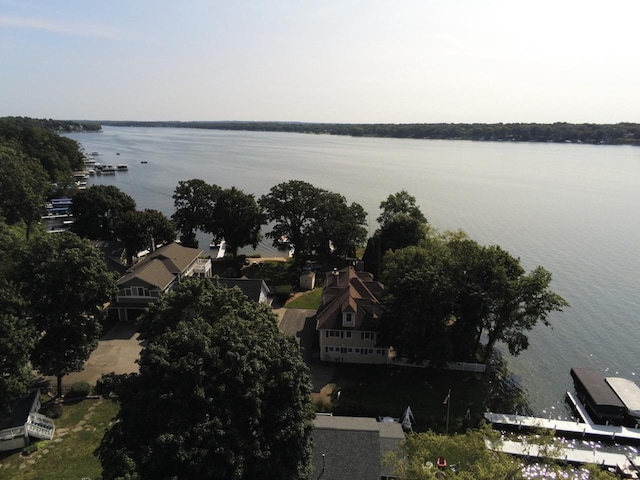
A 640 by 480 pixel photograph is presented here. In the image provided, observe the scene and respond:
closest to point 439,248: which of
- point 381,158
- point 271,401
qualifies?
point 271,401

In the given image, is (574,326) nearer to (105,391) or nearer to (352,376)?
(352,376)

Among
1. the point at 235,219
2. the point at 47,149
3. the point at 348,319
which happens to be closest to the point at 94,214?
the point at 235,219

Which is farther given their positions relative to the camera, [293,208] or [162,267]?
[293,208]

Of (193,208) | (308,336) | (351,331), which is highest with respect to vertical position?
(193,208)

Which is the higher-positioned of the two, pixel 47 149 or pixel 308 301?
pixel 47 149

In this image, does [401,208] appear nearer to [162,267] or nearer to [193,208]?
[193,208]

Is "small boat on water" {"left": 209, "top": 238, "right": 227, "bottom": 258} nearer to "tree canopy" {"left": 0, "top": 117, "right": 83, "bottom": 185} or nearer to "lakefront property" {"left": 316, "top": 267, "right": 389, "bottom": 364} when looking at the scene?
"lakefront property" {"left": 316, "top": 267, "right": 389, "bottom": 364}

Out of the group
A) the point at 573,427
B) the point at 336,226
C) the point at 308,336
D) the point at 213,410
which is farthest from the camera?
the point at 336,226
